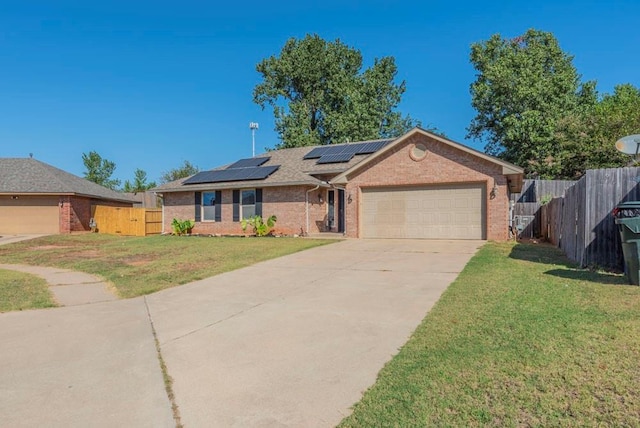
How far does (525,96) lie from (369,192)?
16774mm

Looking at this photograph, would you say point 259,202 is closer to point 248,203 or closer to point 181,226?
point 248,203

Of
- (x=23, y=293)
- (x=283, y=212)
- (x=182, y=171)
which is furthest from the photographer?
(x=182, y=171)

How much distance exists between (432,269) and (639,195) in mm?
4299

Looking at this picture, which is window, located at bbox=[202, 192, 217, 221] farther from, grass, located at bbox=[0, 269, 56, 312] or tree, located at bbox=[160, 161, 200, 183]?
tree, located at bbox=[160, 161, 200, 183]

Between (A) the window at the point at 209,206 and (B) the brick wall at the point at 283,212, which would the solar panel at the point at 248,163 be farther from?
(B) the brick wall at the point at 283,212

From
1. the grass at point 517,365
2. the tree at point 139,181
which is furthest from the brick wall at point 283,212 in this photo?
the tree at point 139,181

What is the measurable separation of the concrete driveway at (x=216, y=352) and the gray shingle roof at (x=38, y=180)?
22231 mm

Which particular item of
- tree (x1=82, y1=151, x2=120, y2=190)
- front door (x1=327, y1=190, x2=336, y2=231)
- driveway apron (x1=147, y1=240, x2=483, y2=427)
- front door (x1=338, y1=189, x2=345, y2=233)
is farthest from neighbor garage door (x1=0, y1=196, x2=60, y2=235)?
tree (x1=82, y1=151, x2=120, y2=190)

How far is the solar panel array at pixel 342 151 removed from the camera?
21.5 m

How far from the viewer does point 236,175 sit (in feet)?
70.6

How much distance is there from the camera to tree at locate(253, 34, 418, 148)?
37.4 meters

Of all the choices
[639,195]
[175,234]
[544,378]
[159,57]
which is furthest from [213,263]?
[159,57]

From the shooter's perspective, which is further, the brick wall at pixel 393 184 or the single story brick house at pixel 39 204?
the single story brick house at pixel 39 204

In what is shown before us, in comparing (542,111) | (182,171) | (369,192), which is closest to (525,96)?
(542,111)
